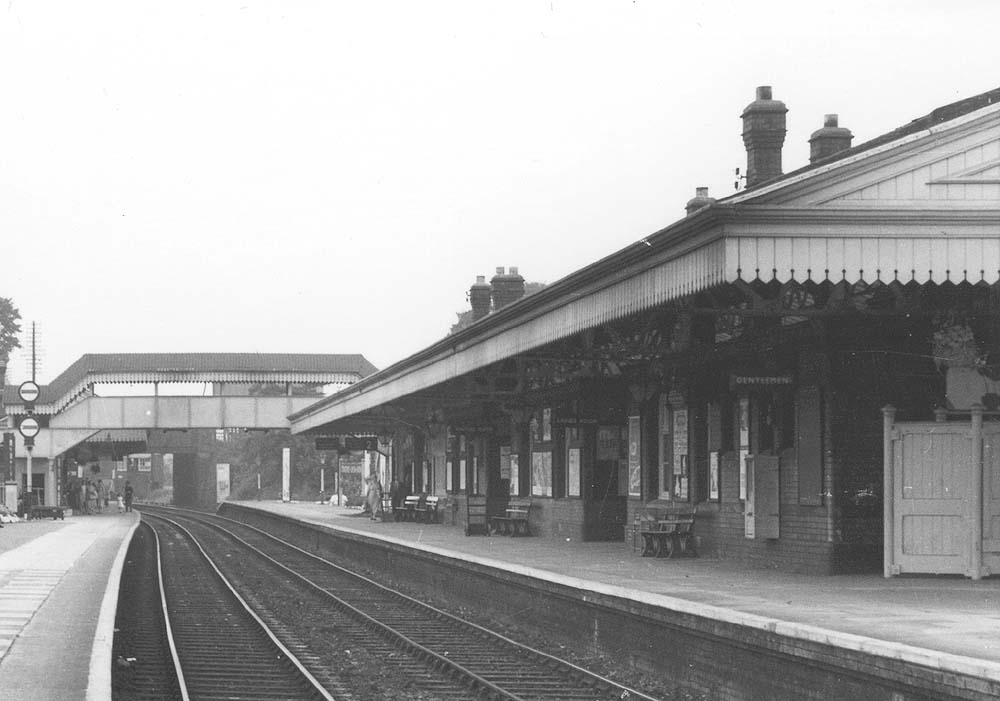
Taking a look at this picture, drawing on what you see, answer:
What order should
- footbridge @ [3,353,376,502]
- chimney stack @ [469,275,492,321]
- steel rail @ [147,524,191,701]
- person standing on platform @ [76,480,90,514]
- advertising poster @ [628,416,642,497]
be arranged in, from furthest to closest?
person standing on platform @ [76,480,90,514] → footbridge @ [3,353,376,502] → chimney stack @ [469,275,492,321] → advertising poster @ [628,416,642,497] → steel rail @ [147,524,191,701]

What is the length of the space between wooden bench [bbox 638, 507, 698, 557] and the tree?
2748 inches

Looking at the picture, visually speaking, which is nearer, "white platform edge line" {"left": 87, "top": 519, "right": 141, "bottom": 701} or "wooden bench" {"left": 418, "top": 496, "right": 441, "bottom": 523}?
"white platform edge line" {"left": 87, "top": 519, "right": 141, "bottom": 701}

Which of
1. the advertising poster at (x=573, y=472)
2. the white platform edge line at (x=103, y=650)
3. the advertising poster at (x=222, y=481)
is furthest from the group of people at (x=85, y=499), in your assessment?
the white platform edge line at (x=103, y=650)

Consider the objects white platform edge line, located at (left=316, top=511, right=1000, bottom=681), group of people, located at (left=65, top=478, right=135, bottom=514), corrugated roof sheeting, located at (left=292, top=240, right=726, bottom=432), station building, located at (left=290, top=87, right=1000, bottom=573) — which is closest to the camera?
Result: white platform edge line, located at (left=316, top=511, right=1000, bottom=681)

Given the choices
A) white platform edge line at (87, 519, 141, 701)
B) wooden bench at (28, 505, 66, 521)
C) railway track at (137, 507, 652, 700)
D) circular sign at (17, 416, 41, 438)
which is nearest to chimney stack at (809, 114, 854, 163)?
railway track at (137, 507, 652, 700)

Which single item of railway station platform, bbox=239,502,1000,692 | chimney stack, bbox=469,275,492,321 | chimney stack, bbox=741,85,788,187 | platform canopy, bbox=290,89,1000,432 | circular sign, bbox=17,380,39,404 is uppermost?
chimney stack, bbox=741,85,788,187

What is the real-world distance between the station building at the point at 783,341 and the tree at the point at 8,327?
64.5 meters

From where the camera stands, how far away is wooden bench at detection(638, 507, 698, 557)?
744 inches

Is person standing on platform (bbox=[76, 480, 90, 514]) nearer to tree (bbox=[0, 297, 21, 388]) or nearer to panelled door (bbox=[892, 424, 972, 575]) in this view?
tree (bbox=[0, 297, 21, 388])

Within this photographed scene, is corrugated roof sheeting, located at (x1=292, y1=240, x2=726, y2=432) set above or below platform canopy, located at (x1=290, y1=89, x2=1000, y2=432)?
below

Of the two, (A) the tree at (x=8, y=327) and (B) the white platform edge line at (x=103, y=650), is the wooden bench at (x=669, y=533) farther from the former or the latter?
(A) the tree at (x=8, y=327)

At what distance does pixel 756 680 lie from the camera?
10.1 metres

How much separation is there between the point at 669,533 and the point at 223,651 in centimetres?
615

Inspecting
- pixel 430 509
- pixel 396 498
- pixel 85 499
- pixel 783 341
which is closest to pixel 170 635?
pixel 783 341
